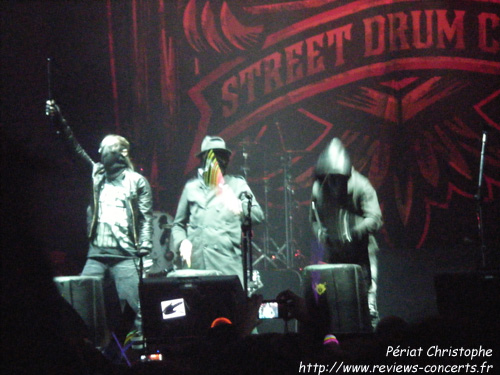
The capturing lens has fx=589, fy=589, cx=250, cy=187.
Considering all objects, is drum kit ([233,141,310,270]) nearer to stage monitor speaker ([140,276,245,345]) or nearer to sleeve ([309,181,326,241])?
sleeve ([309,181,326,241])

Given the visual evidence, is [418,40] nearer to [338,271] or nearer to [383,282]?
[383,282]

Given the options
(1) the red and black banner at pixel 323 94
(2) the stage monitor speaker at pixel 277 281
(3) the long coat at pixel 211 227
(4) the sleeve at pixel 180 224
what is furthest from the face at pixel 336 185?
(1) the red and black banner at pixel 323 94

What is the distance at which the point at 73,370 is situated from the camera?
3.25 feet

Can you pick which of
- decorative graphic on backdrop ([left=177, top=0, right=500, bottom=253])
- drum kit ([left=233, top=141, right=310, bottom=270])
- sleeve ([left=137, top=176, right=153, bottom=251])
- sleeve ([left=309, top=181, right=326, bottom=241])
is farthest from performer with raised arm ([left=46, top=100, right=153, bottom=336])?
decorative graphic on backdrop ([left=177, top=0, right=500, bottom=253])

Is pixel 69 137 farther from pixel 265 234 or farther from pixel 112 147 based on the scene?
pixel 265 234

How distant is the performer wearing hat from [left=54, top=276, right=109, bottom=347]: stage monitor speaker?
958mm

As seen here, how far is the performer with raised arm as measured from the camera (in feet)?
A: 17.3

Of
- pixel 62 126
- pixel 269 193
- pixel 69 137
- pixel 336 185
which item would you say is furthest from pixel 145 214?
pixel 269 193

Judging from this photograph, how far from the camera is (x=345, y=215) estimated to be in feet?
16.0

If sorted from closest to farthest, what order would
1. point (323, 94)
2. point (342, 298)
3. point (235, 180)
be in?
point (342, 298)
point (235, 180)
point (323, 94)

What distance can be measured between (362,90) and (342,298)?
4599 millimetres

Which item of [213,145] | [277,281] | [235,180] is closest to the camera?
[235,180]

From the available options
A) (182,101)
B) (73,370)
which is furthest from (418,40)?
(73,370)

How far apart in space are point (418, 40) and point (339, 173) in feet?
14.2
